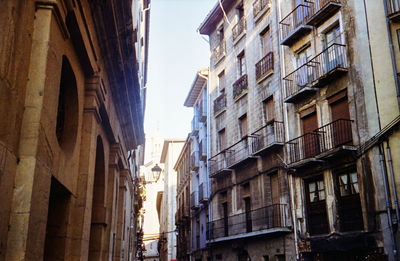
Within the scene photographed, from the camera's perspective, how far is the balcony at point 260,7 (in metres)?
22.3

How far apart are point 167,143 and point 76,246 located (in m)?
50.9

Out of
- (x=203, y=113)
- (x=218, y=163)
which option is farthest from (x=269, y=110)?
(x=203, y=113)

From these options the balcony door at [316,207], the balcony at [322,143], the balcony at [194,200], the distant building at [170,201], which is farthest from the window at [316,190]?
the distant building at [170,201]

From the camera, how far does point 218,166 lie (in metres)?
26.3

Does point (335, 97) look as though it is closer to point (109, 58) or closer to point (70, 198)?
point (109, 58)

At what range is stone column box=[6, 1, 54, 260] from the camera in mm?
5145

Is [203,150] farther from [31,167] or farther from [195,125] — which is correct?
[31,167]

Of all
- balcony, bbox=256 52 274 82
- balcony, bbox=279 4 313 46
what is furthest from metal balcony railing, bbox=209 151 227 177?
balcony, bbox=279 4 313 46

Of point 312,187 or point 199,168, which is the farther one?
point 199,168

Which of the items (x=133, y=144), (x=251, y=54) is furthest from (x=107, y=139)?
(x=251, y=54)

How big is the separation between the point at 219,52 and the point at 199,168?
9.53m

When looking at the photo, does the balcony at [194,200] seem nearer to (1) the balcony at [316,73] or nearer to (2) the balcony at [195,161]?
(2) the balcony at [195,161]

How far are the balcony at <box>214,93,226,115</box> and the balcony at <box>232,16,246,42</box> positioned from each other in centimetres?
360

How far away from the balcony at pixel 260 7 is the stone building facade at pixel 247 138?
5 cm
